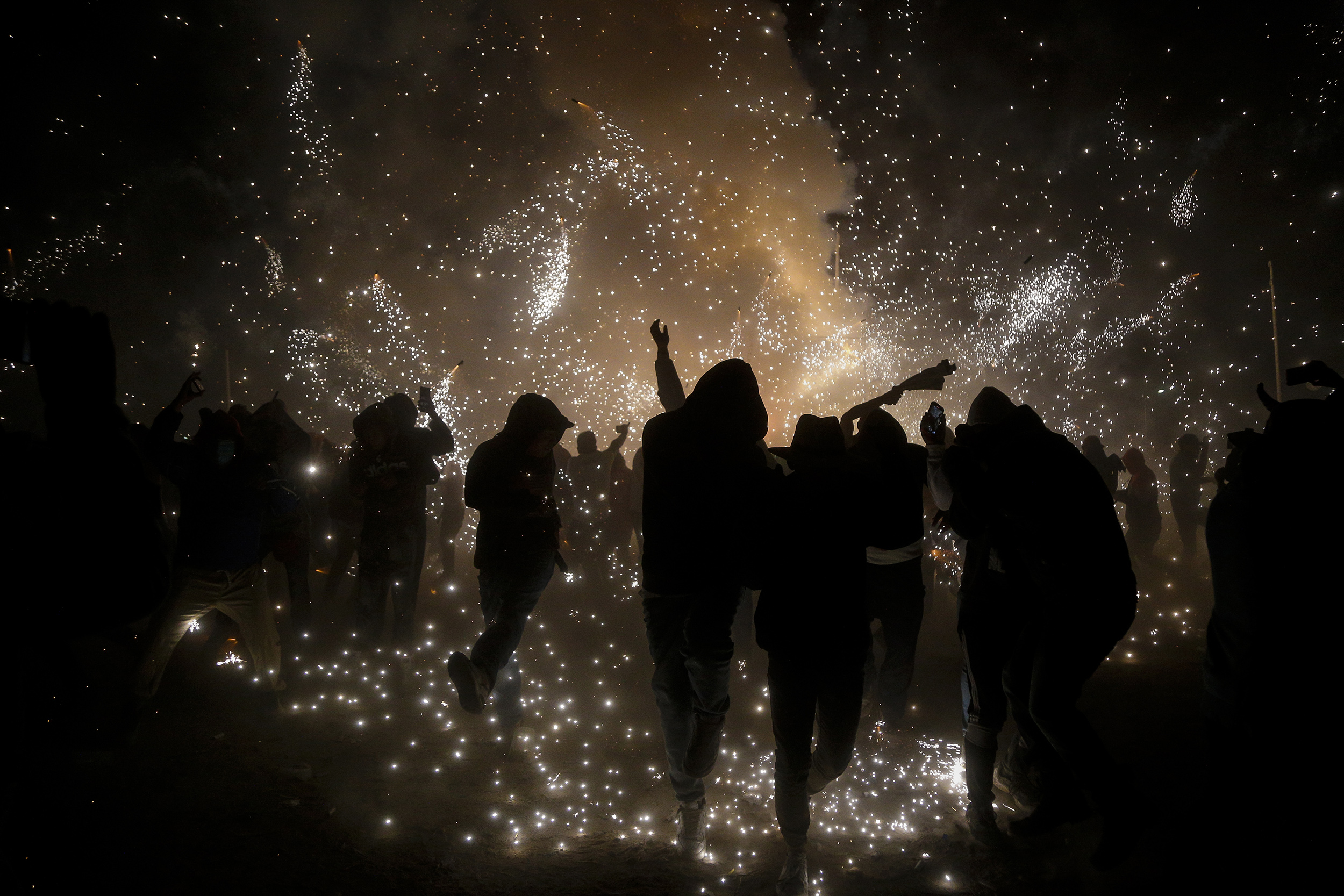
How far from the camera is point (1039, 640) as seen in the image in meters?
2.71

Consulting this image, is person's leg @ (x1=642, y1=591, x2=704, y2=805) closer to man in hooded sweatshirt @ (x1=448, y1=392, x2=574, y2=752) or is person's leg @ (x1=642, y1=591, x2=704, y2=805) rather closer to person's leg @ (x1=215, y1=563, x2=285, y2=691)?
man in hooded sweatshirt @ (x1=448, y1=392, x2=574, y2=752)

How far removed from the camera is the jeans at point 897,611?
390cm

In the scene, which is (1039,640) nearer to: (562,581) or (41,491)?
(41,491)

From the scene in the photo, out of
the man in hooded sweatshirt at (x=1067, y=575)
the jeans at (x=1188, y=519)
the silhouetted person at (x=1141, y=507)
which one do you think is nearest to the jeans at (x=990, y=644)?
the man in hooded sweatshirt at (x=1067, y=575)

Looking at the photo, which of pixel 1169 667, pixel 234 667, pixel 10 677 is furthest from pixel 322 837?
pixel 1169 667

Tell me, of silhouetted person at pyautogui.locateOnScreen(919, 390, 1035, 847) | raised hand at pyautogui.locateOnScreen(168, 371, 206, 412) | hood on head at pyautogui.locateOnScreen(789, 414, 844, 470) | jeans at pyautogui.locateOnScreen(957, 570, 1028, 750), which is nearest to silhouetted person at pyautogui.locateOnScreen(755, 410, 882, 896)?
hood on head at pyautogui.locateOnScreen(789, 414, 844, 470)

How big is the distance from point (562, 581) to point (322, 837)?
5022 millimetres

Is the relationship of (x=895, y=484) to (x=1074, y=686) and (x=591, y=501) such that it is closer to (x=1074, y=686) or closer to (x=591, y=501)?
(x=1074, y=686)

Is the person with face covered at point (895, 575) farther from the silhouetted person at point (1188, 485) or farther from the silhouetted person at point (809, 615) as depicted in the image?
the silhouetted person at point (1188, 485)

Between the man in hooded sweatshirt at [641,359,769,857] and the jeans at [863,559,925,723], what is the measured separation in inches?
Result: 54.1

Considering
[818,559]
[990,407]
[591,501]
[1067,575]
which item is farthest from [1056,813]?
[591,501]

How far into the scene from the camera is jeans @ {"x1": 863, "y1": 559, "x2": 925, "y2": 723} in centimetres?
390

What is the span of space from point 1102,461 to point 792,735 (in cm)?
778

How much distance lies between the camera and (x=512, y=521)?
12.8 ft
